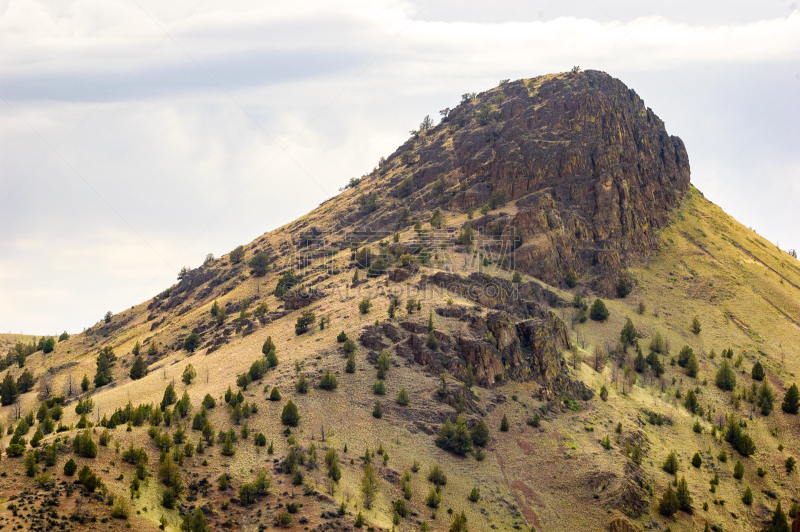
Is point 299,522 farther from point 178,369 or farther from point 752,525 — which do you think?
point 752,525

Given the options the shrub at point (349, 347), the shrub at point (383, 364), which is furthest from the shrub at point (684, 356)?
the shrub at point (349, 347)

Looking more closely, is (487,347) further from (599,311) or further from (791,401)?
(791,401)

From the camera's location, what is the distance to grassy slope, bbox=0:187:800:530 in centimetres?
6988

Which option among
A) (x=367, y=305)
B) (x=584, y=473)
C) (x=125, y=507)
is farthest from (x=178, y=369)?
(x=584, y=473)

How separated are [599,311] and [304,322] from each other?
56485mm

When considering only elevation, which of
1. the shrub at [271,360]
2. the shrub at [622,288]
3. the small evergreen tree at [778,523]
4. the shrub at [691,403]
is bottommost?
the small evergreen tree at [778,523]

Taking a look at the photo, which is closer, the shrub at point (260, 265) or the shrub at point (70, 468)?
the shrub at point (70, 468)

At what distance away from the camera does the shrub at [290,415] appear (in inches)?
A: 2938

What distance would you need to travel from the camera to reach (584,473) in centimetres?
7656

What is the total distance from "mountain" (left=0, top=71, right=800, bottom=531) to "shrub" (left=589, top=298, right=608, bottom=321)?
1.40 ft

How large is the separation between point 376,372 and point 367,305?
620 inches

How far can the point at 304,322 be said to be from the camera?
99562 mm

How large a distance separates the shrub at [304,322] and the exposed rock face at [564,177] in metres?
45.9

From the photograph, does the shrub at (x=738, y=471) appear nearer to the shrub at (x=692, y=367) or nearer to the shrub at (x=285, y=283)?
the shrub at (x=692, y=367)
